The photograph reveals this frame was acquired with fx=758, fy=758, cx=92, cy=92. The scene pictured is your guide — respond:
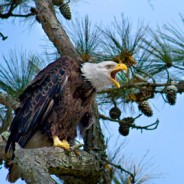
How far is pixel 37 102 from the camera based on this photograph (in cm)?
A: 397

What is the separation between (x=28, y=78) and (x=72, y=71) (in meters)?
0.83

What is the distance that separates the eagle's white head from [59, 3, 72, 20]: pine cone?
32.5 inches

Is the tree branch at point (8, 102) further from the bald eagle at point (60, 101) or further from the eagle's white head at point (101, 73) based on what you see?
the eagle's white head at point (101, 73)

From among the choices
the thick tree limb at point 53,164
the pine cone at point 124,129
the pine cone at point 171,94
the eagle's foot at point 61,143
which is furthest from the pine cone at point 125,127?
the thick tree limb at point 53,164

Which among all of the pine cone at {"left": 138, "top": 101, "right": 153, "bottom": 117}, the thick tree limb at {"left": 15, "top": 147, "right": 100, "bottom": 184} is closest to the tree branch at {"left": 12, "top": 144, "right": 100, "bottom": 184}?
the thick tree limb at {"left": 15, "top": 147, "right": 100, "bottom": 184}

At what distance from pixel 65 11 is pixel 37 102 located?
1.08m

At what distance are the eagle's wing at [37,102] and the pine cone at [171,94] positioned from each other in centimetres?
59

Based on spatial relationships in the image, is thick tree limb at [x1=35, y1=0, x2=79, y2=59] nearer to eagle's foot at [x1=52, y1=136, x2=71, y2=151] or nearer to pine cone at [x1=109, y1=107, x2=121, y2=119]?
pine cone at [x1=109, y1=107, x2=121, y2=119]

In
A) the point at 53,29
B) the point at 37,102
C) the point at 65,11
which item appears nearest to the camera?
the point at 37,102

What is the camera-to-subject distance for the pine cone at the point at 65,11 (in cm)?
486

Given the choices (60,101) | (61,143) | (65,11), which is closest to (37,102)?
(60,101)

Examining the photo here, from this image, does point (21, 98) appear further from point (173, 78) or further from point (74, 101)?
point (173, 78)

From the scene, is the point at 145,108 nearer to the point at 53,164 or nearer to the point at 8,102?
the point at 8,102

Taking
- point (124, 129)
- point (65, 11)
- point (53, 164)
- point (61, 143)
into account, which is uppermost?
point (65, 11)
